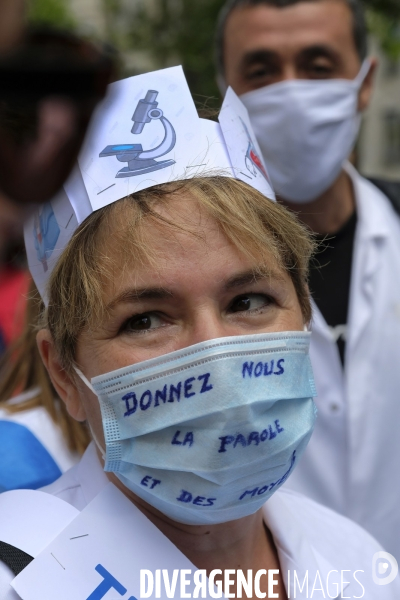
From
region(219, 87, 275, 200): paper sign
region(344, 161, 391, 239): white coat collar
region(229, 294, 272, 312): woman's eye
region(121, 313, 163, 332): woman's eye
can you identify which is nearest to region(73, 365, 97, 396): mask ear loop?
region(121, 313, 163, 332): woman's eye

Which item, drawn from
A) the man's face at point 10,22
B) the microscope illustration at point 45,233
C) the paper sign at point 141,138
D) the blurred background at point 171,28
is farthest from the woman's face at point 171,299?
the blurred background at point 171,28

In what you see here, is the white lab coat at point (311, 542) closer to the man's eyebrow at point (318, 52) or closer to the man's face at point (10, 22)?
the man's face at point (10, 22)

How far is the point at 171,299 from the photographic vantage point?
1933mm

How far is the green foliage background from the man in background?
16.9 feet

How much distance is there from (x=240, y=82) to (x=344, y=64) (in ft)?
1.54

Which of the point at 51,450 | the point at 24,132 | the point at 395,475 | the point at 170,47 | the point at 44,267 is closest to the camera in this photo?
the point at 24,132

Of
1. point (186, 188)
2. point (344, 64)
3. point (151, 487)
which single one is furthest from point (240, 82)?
point (151, 487)

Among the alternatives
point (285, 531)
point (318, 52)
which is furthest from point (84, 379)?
point (318, 52)

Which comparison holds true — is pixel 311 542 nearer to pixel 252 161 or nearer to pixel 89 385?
pixel 89 385

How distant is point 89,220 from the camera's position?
2.02m

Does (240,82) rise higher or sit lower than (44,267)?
lower

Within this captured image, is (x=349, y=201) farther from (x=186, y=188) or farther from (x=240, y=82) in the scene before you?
(x=186, y=188)

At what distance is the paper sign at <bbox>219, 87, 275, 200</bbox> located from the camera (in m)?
2.14

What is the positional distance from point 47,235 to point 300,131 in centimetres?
165
